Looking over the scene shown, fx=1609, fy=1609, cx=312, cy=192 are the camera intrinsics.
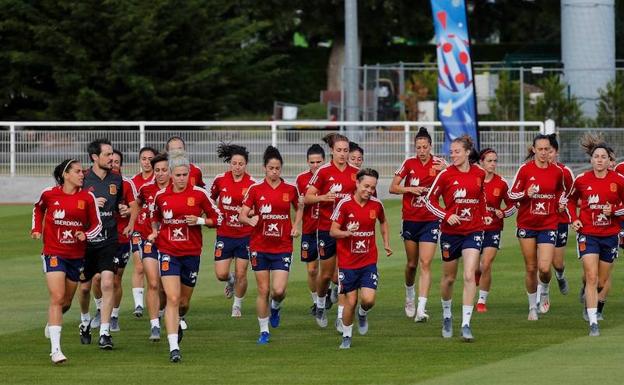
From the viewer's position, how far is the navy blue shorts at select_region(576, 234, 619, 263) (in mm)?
16234

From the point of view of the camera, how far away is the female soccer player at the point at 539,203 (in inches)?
683

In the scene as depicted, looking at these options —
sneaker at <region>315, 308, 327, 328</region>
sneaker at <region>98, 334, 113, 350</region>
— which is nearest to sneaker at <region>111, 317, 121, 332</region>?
Result: sneaker at <region>98, 334, 113, 350</region>

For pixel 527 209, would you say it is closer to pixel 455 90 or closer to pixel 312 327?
pixel 312 327

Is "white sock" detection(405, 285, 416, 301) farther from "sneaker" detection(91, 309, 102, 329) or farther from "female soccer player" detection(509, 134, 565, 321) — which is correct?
"sneaker" detection(91, 309, 102, 329)

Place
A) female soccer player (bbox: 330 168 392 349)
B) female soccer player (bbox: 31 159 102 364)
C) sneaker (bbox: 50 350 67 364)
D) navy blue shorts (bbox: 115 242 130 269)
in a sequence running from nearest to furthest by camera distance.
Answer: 1. sneaker (bbox: 50 350 67 364)
2. female soccer player (bbox: 31 159 102 364)
3. female soccer player (bbox: 330 168 392 349)
4. navy blue shorts (bbox: 115 242 130 269)

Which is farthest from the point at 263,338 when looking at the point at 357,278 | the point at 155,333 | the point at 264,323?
the point at 357,278

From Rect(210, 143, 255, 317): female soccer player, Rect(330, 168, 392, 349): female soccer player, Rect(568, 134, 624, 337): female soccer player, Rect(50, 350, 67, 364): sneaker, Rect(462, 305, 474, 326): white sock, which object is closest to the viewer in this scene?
Rect(50, 350, 67, 364): sneaker

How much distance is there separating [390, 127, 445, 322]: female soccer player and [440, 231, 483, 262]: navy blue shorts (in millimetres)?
1330

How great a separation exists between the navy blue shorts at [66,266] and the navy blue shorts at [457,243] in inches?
144

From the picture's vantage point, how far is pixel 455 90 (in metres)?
32.5

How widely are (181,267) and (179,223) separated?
0.43 m

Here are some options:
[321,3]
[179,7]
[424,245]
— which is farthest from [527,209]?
[321,3]

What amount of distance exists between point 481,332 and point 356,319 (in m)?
1.63

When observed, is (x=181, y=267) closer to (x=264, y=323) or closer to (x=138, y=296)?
(x=264, y=323)
